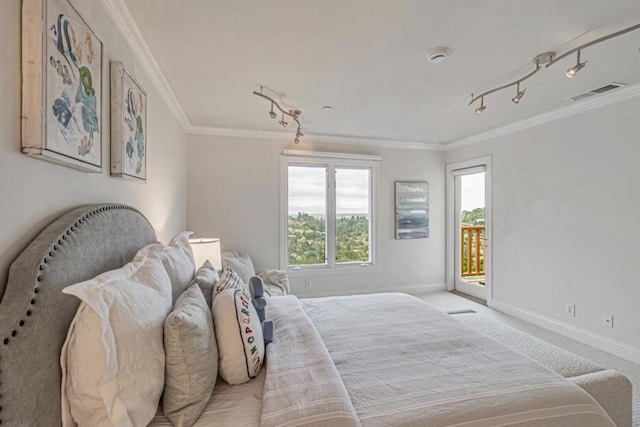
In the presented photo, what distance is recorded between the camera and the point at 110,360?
89cm

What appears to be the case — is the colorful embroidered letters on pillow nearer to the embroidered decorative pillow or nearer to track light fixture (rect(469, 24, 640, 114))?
the embroidered decorative pillow

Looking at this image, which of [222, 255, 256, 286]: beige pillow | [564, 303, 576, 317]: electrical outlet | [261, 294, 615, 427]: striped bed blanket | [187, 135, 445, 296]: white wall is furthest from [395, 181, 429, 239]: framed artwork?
[261, 294, 615, 427]: striped bed blanket

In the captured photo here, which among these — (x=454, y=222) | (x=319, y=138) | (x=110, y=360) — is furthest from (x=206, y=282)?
(x=454, y=222)

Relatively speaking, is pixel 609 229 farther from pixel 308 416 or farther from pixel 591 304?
pixel 308 416

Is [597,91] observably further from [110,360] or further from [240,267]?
[110,360]

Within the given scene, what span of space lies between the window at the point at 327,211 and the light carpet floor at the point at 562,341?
1.24 m

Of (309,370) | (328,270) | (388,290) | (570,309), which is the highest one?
(309,370)

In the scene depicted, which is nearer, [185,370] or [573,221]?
[185,370]

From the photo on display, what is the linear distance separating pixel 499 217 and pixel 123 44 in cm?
436

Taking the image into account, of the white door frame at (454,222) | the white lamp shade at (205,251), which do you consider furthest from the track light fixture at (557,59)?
the white lamp shade at (205,251)

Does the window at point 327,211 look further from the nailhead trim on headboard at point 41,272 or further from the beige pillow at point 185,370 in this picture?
the nailhead trim on headboard at point 41,272

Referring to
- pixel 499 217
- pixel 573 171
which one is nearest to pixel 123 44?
pixel 573 171

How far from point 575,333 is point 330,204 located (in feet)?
10.4

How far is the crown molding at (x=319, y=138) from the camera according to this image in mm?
3848
